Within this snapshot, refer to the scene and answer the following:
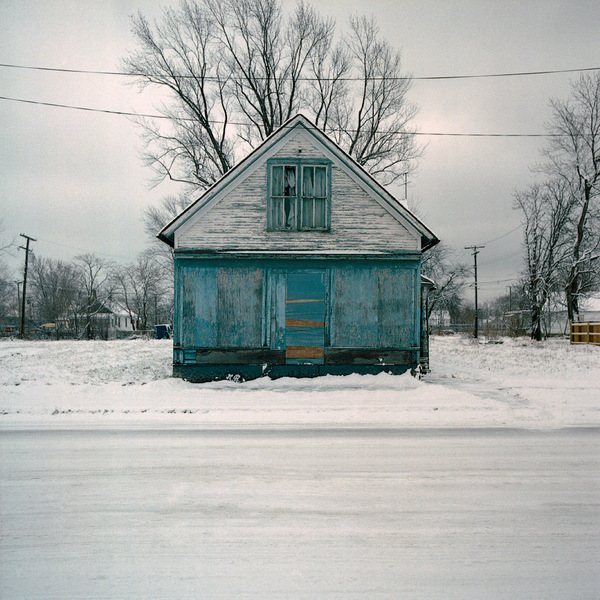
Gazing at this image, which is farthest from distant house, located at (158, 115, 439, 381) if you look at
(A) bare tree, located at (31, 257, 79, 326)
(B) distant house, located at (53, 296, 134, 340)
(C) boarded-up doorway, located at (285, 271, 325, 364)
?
(A) bare tree, located at (31, 257, 79, 326)

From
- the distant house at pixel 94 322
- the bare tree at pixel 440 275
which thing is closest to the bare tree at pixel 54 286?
the distant house at pixel 94 322

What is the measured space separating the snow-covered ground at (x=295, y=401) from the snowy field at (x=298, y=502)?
84 millimetres

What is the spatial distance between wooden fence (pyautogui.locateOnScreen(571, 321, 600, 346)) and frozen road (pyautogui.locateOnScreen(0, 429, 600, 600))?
96.0ft

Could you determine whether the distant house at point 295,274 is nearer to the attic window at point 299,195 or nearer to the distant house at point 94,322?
the attic window at point 299,195

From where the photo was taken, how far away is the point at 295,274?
41.4 feet

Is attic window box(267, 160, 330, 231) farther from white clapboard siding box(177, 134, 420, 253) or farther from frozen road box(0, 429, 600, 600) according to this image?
frozen road box(0, 429, 600, 600)

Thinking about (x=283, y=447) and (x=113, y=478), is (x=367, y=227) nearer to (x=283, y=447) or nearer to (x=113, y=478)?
(x=283, y=447)

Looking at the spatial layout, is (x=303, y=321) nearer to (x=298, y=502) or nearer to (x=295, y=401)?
(x=295, y=401)

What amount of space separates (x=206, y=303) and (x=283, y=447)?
7.33 metres

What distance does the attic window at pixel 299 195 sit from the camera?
12820 mm

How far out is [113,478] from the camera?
4.77 m

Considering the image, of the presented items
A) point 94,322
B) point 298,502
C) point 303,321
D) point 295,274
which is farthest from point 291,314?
point 94,322

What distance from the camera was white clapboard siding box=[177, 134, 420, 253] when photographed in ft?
41.5

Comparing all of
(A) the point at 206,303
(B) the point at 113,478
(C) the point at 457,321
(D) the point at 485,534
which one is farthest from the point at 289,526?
(C) the point at 457,321
